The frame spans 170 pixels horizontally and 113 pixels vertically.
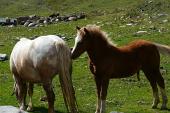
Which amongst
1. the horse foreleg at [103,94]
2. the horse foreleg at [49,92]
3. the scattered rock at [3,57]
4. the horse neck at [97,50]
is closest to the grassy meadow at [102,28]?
the scattered rock at [3,57]

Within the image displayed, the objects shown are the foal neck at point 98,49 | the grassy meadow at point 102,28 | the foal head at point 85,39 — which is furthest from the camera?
the grassy meadow at point 102,28

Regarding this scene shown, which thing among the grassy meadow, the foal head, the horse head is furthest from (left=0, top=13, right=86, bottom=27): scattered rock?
the horse head

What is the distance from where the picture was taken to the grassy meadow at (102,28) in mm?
18931

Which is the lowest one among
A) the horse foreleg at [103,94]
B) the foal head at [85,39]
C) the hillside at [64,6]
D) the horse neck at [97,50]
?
the hillside at [64,6]

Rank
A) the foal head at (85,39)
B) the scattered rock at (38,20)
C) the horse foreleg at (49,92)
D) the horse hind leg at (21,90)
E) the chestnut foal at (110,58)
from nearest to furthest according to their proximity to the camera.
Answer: the horse foreleg at (49,92)
the foal head at (85,39)
the chestnut foal at (110,58)
the horse hind leg at (21,90)
the scattered rock at (38,20)

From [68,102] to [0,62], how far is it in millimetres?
14219

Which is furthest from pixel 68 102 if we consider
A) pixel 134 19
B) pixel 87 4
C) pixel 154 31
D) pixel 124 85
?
pixel 87 4

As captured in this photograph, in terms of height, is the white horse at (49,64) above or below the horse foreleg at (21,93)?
above

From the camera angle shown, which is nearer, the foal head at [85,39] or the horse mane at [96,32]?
the foal head at [85,39]

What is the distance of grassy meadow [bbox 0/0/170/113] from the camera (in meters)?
18.9

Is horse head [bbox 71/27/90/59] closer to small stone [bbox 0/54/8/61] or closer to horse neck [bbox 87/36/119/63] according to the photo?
horse neck [bbox 87/36/119/63]

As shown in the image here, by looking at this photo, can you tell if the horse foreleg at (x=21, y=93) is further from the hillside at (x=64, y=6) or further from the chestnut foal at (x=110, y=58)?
the hillside at (x=64, y=6)

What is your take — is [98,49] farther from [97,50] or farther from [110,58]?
[110,58]

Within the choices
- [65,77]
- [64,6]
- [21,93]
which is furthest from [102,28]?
[64,6]
